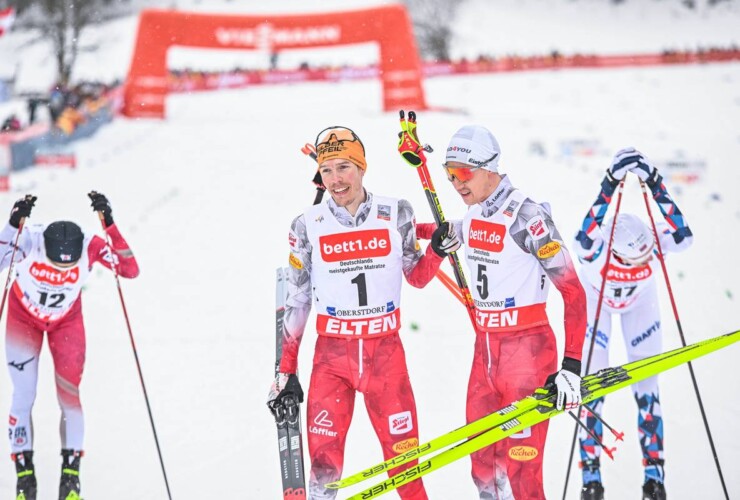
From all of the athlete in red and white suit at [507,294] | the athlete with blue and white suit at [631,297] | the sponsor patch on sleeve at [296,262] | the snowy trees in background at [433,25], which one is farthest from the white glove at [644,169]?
the snowy trees in background at [433,25]

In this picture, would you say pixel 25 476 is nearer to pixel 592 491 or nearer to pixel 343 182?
pixel 343 182

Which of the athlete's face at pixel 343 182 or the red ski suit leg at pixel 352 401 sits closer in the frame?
the red ski suit leg at pixel 352 401

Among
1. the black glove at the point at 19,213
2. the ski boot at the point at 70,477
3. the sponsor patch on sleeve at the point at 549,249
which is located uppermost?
the black glove at the point at 19,213

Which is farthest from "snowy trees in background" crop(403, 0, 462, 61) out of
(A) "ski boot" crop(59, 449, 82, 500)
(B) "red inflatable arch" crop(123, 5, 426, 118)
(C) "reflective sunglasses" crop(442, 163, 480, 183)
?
(C) "reflective sunglasses" crop(442, 163, 480, 183)

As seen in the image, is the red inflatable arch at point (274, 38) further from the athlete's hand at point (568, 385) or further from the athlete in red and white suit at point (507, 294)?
the athlete's hand at point (568, 385)

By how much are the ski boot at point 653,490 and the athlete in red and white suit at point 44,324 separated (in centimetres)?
388

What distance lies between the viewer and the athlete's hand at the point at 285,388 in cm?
458

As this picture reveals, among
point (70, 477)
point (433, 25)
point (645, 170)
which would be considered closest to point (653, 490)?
point (645, 170)

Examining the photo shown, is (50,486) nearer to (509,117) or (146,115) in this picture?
(146,115)

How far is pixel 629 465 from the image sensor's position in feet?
20.6

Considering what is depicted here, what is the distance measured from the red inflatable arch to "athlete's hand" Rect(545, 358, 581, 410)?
18048 mm

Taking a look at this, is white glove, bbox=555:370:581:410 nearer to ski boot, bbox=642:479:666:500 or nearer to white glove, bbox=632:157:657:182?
white glove, bbox=632:157:657:182

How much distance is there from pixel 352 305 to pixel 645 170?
2085mm

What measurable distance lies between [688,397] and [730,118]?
57.7ft
